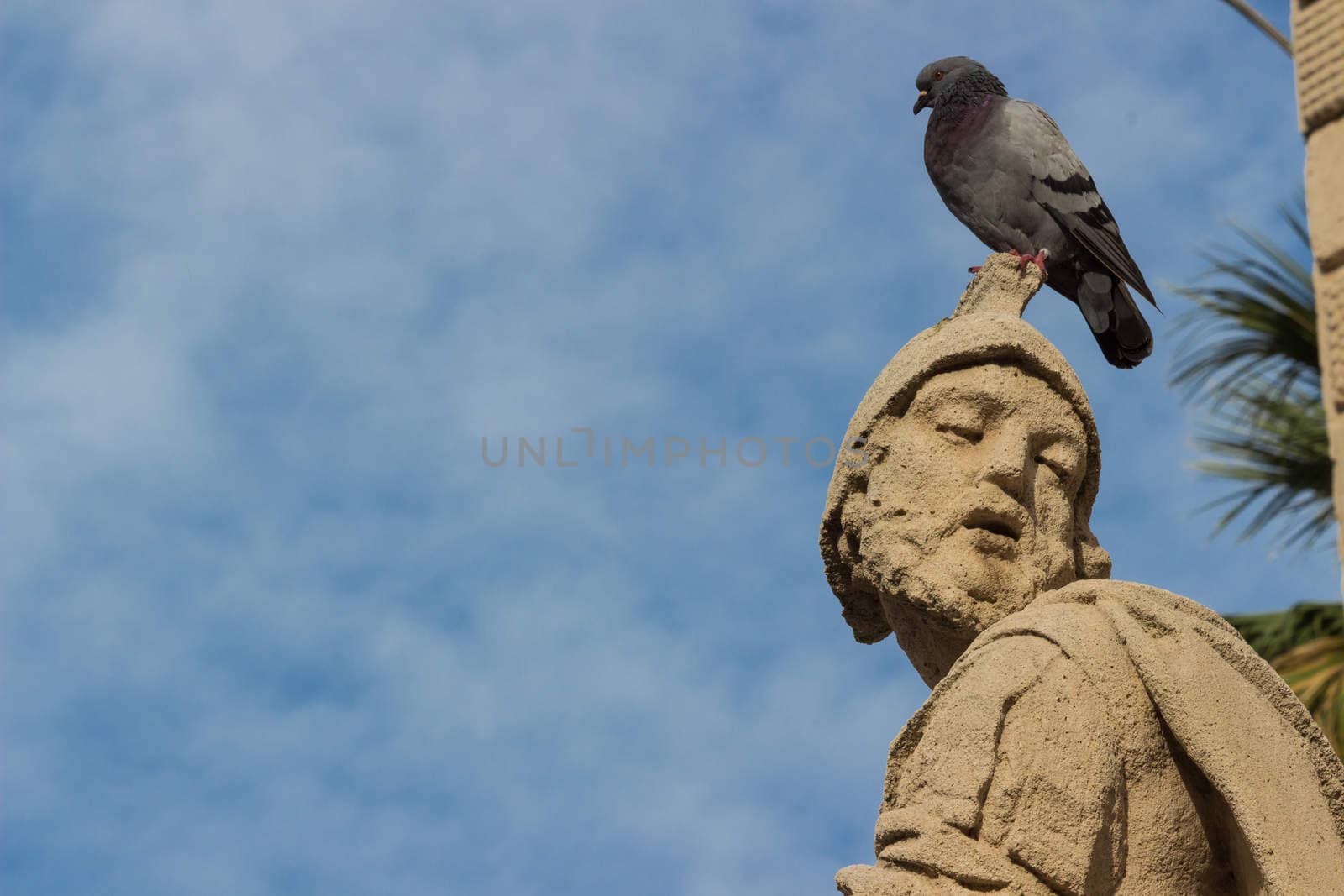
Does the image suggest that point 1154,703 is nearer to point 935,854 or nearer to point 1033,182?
point 935,854

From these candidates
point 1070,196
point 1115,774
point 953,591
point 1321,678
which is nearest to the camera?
point 1115,774

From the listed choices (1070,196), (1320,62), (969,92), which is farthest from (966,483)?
(969,92)

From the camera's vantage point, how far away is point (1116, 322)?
6379 mm

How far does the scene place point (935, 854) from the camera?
361 cm

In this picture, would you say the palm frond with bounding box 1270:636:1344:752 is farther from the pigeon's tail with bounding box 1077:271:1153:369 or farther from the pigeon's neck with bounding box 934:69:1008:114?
the pigeon's neck with bounding box 934:69:1008:114

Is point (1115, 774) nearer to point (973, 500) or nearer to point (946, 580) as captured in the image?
point (946, 580)

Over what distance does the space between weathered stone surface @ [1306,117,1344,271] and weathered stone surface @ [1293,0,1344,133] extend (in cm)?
2

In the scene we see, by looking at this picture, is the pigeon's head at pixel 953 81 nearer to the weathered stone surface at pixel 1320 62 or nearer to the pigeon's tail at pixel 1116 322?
the pigeon's tail at pixel 1116 322

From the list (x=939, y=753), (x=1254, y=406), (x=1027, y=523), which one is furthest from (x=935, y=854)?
(x=1254, y=406)

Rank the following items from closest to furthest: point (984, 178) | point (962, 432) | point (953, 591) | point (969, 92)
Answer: point (953, 591)
point (962, 432)
point (984, 178)
point (969, 92)

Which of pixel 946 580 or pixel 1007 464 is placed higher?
pixel 1007 464

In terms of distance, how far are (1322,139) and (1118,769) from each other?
1414 mm

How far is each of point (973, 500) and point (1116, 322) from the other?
2.36m

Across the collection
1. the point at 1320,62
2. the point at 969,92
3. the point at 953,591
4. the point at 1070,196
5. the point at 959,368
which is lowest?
the point at 1320,62
